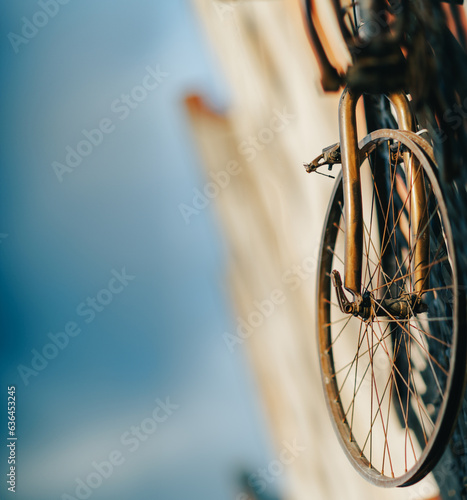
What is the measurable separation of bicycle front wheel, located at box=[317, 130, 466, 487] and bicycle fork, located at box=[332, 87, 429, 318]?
0.05 ft

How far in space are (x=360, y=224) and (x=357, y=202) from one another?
68 mm

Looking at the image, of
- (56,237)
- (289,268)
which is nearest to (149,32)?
(56,237)

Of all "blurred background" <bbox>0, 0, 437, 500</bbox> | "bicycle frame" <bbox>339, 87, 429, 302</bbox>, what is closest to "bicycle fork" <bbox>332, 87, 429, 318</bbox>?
"bicycle frame" <bbox>339, 87, 429, 302</bbox>

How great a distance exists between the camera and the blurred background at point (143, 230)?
2580mm

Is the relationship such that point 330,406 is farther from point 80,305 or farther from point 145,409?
point 80,305

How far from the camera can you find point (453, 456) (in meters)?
2.07

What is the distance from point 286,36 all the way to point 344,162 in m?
1.29

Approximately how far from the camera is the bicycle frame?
161 cm

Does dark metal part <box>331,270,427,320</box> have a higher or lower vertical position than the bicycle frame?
lower

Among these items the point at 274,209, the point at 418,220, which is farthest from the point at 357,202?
the point at 274,209

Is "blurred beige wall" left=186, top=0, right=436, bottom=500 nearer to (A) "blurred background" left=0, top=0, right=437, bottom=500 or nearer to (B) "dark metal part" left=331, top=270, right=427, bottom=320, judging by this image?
(A) "blurred background" left=0, top=0, right=437, bottom=500

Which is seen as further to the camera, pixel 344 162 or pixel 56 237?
pixel 56 237

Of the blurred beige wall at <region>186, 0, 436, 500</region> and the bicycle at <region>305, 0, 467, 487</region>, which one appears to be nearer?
the bicycle at <region>305, 0, 467, 487</region>

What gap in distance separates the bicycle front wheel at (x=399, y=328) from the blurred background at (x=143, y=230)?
0.29 m
